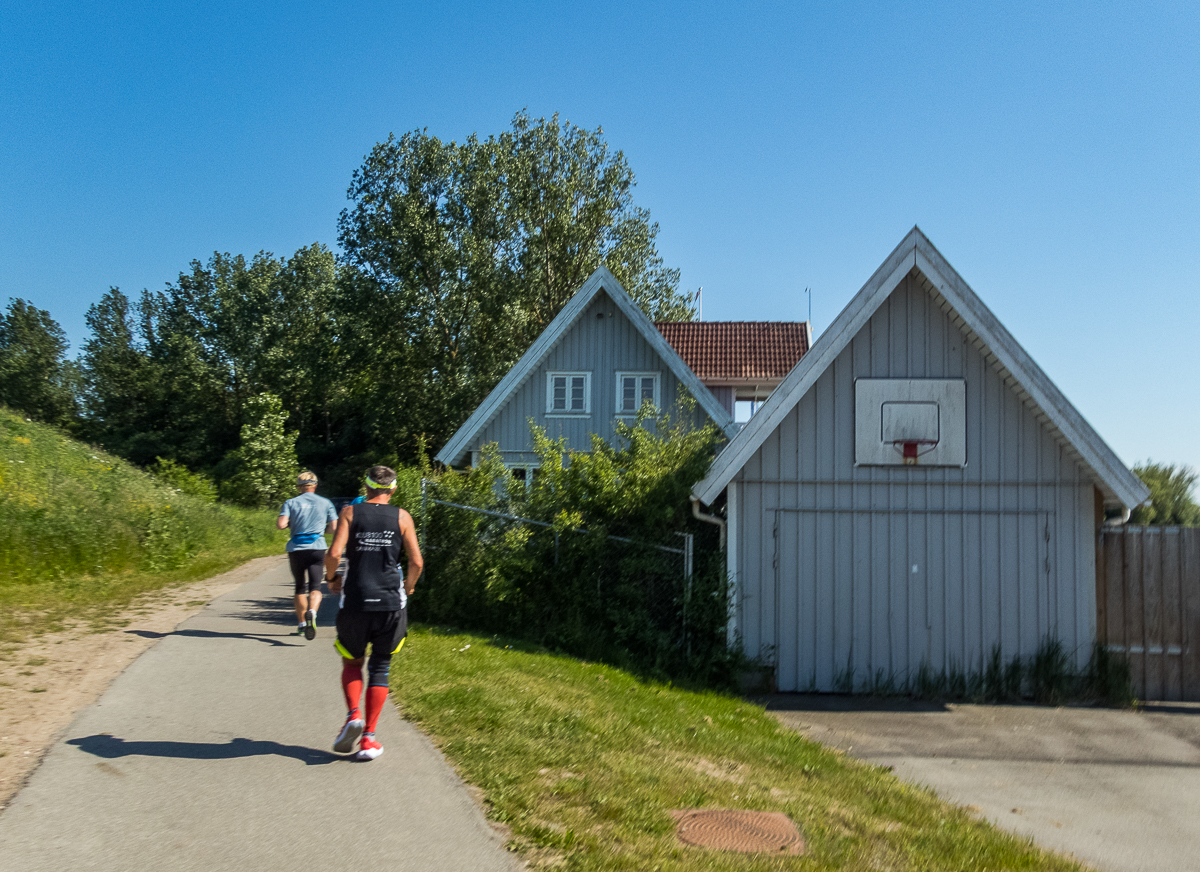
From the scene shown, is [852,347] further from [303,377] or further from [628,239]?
[303,377]

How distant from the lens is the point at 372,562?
6305 millimetres

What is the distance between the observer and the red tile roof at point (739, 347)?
86.4 feet

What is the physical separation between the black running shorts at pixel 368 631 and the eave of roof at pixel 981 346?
218 inches

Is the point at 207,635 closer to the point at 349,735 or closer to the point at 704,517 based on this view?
the point at 349,735

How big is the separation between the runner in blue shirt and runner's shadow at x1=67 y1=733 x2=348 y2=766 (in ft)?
12.3

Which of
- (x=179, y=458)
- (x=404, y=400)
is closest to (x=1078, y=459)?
(x=404, y=400)

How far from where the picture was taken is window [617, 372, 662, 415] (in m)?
21.6

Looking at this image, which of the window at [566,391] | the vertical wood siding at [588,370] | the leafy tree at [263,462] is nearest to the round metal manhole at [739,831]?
the vertical wood siding at [588,370]

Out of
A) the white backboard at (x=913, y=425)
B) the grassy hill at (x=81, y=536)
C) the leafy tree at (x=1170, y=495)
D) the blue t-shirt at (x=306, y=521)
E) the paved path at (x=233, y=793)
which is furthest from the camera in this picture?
the leafy tree at (x=1170, y=495)

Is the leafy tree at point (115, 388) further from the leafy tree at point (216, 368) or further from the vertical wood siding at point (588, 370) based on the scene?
the vertical wood siding at point (588, 370)

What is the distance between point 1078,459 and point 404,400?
3043 cm

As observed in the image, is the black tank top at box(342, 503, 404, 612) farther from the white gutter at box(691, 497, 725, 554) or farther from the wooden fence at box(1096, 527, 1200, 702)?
the wooden fence at box(1096, 527, 1200, 702)

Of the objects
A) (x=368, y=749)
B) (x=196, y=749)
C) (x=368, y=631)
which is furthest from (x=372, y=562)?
(x=196, y=749)

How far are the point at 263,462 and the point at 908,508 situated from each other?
37830 mm
